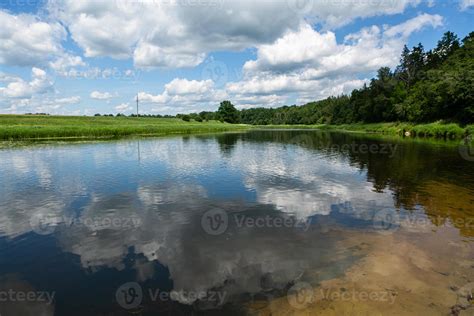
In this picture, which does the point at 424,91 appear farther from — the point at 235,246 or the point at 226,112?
the point at 226,112

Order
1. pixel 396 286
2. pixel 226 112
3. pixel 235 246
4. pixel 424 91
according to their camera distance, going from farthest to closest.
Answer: pixel 226 112
pixel 424 91
pixel 235 246
pixel 396 286

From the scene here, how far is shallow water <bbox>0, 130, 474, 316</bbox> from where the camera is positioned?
23.2 feet

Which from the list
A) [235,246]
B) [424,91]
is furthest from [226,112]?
[235,246]

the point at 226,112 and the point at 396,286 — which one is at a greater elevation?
the point at 226,112

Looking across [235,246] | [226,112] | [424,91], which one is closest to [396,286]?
[235,246]

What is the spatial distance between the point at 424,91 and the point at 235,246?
281 feet

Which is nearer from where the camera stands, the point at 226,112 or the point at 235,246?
the point at 235,246

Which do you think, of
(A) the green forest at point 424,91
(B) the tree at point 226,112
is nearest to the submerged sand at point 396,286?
(A) the green forest at point 424,91

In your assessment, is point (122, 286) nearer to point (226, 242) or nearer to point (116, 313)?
point (116, 313)

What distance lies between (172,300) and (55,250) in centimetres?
528

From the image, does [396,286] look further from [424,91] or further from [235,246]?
[424,91]

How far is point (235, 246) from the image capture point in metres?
Result: 10.1

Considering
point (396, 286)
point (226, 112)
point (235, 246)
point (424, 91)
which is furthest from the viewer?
point (226, 112)

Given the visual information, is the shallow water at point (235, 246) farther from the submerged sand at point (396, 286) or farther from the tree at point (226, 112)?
the tree at point (226, 112)
